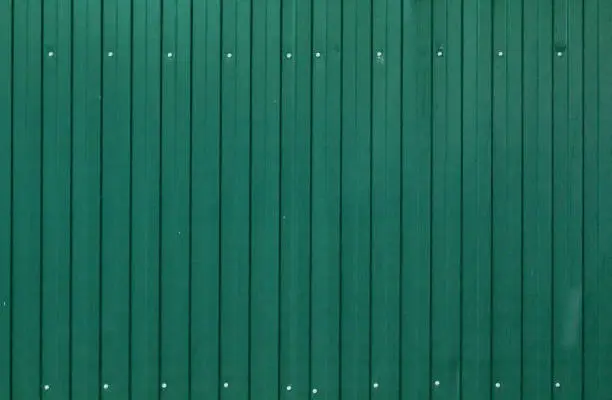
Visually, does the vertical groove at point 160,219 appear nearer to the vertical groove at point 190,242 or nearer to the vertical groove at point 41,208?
the vertical groove at point 190,242

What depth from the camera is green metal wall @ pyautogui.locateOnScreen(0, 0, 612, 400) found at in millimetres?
4078

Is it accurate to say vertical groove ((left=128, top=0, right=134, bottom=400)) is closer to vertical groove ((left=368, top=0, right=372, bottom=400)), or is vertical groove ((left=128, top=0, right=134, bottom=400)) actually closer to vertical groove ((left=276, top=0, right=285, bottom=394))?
vertical groove ((left=276, top=0, right=285, bottom=394))

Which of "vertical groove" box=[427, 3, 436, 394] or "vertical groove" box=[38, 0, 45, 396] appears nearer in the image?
"vertical groove" box=[38, 0, 45, 396]

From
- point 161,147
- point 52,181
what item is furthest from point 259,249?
point 52,181

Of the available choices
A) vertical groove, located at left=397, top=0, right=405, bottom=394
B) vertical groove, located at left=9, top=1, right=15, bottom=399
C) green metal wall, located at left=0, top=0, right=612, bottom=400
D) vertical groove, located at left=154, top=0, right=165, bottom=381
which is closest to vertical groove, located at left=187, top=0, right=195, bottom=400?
green metal wall, located at left=0, top=0, right=612, bottom=400

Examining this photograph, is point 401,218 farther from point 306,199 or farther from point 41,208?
point 41,208

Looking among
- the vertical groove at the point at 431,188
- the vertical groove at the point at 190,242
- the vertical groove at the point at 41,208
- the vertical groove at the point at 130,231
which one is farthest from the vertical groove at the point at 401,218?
the vertical groove at the point at 41,208

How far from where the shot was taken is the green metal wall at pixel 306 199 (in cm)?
408

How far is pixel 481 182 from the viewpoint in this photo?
13.8ft

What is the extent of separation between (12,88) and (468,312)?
198 cm

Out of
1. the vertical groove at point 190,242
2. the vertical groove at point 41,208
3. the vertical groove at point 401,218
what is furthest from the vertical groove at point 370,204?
the vertical groove at point 41,208

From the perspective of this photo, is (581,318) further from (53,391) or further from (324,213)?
(53,391)

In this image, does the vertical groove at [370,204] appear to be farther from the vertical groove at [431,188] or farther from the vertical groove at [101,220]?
the vertical groove at [101,220]

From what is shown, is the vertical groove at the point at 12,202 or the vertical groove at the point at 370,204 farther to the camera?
the vertical groove at the point at 370,204
